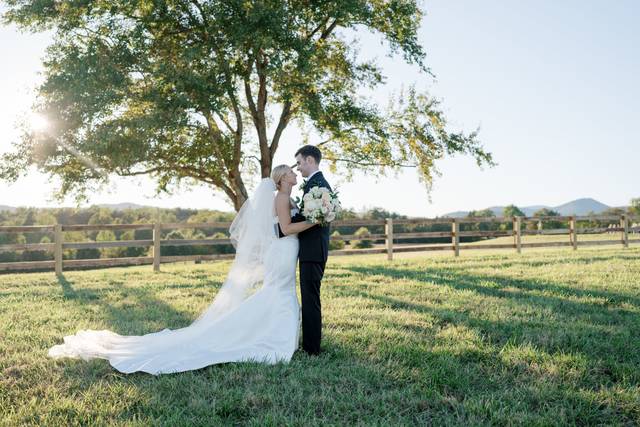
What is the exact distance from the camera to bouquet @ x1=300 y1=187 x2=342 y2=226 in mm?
4879

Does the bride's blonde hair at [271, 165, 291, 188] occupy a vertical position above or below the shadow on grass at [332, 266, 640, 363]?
above

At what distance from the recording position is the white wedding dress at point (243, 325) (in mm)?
4809

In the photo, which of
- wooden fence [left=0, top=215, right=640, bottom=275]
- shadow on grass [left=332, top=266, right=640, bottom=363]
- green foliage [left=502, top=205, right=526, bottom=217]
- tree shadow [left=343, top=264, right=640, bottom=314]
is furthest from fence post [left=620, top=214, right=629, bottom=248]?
green foliage [left=502, top=205, right=526, bottom=217]

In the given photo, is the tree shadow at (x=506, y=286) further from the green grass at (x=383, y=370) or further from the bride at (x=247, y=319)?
the bride at (x=247, y=319)

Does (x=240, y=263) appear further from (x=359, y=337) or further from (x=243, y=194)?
(x=243, y=194)

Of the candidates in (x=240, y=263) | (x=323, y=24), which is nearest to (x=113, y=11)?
(x=323, y=24)

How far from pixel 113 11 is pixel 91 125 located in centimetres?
329

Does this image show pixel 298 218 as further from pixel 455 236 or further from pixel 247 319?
pixel 455 236

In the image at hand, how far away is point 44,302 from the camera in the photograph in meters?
8.81

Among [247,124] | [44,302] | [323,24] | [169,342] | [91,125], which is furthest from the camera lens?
[247,124]

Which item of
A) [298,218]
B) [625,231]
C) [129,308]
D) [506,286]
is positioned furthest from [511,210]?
[298,218]

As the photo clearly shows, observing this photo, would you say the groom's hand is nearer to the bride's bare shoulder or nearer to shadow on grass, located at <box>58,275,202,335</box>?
the bride's bare shoulder

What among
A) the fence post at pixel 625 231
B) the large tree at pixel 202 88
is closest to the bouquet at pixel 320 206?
the large tree at pixel 202 88

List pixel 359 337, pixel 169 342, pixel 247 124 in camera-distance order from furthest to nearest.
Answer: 1. pixel 247 124
2. pixel 359 337
3. pixel 169 342
